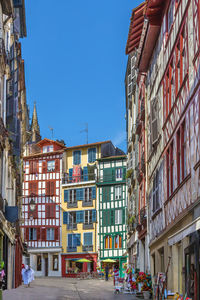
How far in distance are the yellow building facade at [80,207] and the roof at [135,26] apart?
3047 cm

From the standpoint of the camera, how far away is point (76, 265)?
5762cm

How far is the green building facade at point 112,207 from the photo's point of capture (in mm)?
54844

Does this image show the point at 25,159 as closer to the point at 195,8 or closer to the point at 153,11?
the point at 153,11

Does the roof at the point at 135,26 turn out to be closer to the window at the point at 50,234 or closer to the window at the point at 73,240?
the window at the point at 73,240

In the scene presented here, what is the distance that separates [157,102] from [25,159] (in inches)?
1836

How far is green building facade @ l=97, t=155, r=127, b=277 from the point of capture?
54844 millimetres

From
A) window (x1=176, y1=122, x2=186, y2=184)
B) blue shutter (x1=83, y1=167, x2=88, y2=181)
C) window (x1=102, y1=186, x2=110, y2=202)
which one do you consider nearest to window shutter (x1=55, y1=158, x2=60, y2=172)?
blue shutter (x1=83, y1=167, x2=88, y2=181)

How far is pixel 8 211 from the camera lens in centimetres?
2162

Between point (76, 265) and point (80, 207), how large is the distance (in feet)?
21.3

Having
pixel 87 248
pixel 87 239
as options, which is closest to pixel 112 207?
pixel 87 239

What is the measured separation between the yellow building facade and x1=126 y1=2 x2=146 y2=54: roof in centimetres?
3047

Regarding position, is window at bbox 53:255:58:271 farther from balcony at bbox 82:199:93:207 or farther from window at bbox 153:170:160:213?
window at bbox 153:170:160:213

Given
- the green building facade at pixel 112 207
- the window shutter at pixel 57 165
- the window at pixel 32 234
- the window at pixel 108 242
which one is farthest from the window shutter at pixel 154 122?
the window shutter at pixel 57 165

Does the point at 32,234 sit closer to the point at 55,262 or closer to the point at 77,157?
the point at 55,262
